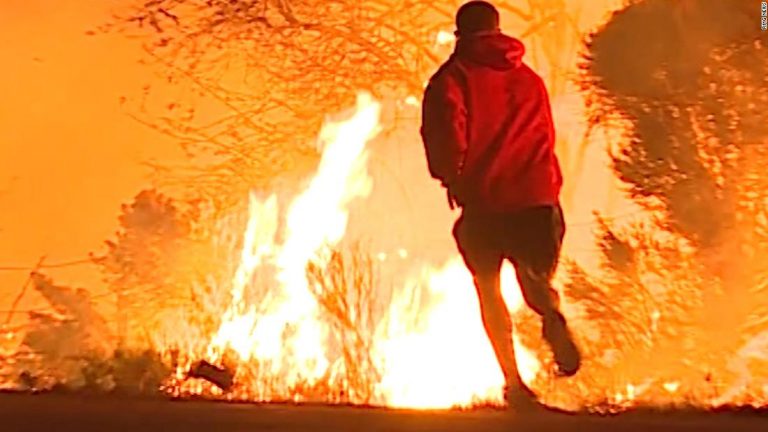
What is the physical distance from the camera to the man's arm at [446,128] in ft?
17.9

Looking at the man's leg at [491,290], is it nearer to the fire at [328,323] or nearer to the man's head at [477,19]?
the fire at [328,323]

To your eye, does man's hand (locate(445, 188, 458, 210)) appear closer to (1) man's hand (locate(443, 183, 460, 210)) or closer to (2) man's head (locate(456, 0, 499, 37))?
(1) man's hand (locate(443, 183, 460, 210))

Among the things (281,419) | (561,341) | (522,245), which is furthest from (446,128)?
(281,419)

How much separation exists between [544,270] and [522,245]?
154 mm

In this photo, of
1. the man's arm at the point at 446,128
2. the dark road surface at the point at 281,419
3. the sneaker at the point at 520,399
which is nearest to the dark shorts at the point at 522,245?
A: the man's arm at the point at 446,128

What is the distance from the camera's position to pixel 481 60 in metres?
5.49

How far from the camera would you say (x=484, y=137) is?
216 inches

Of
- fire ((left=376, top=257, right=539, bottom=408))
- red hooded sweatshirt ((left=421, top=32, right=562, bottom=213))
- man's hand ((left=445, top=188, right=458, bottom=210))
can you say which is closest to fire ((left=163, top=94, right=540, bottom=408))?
fire ((left=376, top=257, right=539, bottom=408))

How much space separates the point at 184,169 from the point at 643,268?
201cm

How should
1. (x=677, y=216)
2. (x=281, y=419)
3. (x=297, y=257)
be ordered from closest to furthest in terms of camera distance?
(x=281, y=419), (x=677, y=216), (x=297, y=257)

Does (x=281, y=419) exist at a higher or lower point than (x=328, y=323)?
lower

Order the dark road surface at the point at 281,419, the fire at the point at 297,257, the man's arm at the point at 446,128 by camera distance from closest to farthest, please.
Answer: the dark road surface at the point at 281,419
the man's arm at the point at 446,128
the fire at the point at 297,257

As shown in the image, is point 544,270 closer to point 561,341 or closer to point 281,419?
point 561,341

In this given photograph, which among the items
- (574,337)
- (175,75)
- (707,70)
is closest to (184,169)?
(175,75)
